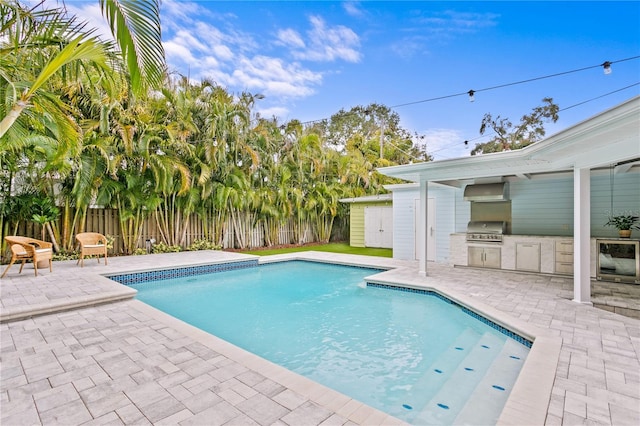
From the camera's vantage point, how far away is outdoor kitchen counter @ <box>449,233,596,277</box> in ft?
23.3

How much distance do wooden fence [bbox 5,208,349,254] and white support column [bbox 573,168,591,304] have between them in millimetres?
10667

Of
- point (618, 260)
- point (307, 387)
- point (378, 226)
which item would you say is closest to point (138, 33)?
point (307, 387)

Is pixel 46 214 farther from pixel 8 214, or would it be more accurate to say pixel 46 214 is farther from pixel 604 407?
pixel 604 407

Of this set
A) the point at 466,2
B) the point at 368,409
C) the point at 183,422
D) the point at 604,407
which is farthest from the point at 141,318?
the point at 466,2

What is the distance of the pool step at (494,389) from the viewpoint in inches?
105

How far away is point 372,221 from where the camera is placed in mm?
13641

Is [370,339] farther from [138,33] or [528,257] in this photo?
[528,257]

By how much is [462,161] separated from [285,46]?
9769mm

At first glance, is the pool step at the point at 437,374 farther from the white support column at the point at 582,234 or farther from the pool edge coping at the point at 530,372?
the white support column at the point at 582,234

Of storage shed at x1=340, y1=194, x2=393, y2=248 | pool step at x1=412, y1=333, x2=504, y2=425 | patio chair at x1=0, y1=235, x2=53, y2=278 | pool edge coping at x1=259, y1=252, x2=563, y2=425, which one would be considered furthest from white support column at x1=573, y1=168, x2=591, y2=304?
patio chair at x1=0, y1=235, x2=53, y2=278

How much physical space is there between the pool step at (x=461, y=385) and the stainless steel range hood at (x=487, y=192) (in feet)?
15.6

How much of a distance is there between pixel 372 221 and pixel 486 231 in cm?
575

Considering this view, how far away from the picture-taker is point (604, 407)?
2.36m

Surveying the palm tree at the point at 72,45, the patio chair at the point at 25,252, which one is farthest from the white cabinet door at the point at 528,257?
the patio chair at the point at 25,252
